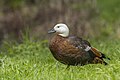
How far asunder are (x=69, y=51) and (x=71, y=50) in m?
0.04

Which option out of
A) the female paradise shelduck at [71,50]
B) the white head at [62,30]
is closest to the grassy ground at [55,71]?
the female paradise shelduck at [71,50]

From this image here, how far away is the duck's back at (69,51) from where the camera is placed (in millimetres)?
10289

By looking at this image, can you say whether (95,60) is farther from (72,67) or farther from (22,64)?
(22,64)

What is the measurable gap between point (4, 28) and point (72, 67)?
11.5 m

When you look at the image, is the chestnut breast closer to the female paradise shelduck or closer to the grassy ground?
the female paradise shelduck

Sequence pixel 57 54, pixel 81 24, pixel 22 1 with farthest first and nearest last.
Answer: pixel 22 1
pixel 81 24
pixel 57 54

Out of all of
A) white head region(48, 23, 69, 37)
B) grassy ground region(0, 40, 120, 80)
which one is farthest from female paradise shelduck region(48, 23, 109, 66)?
grassy ground region(0, 40, 120, 80)

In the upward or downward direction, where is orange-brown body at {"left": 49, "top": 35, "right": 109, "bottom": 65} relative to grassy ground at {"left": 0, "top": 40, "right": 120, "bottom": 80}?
upward

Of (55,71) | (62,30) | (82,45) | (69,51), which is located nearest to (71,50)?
(69,51)

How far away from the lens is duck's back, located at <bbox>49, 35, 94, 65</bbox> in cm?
1029

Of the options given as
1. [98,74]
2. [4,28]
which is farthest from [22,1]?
[98,74]

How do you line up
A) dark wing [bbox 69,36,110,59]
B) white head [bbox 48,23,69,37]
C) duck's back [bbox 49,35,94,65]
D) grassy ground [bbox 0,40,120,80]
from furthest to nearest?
white head [bbox 48,23,69,37]
dark wing [bbox 69,36,110,59]
duck's back [bbox 49,35,94,65]
grassy ground [bbox 0,40,120,80]

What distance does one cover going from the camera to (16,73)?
9.45 meters

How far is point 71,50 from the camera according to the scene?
10305mm
